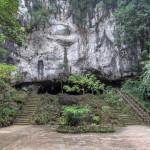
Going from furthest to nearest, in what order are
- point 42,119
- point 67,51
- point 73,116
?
point 67,51, point 42,119, point 73,116

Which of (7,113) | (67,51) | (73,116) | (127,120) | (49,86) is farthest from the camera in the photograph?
(49,86)

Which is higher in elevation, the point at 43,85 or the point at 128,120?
the point at 43,85

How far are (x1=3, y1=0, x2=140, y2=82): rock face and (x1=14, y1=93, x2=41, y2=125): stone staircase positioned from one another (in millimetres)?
4895

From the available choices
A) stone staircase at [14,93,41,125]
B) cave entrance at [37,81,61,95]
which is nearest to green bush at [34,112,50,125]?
stone staircase at [14,93,41,125]

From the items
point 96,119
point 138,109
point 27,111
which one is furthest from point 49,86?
point 96,119

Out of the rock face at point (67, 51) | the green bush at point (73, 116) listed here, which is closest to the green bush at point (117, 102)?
the rock face at point (67, 51)

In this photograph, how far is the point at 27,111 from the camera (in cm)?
1280

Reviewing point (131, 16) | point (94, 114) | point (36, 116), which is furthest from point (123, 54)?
point (36, 116)

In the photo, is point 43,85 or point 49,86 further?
point 49,86

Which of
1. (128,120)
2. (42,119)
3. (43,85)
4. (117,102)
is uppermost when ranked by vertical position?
(43,85)

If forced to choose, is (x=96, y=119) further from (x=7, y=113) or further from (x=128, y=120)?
(x=7, y=113)

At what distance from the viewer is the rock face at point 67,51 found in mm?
19297

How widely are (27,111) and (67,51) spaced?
956 centimetres

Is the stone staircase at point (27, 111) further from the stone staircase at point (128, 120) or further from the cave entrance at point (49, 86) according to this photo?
the stone staircase at point (128, 120)
